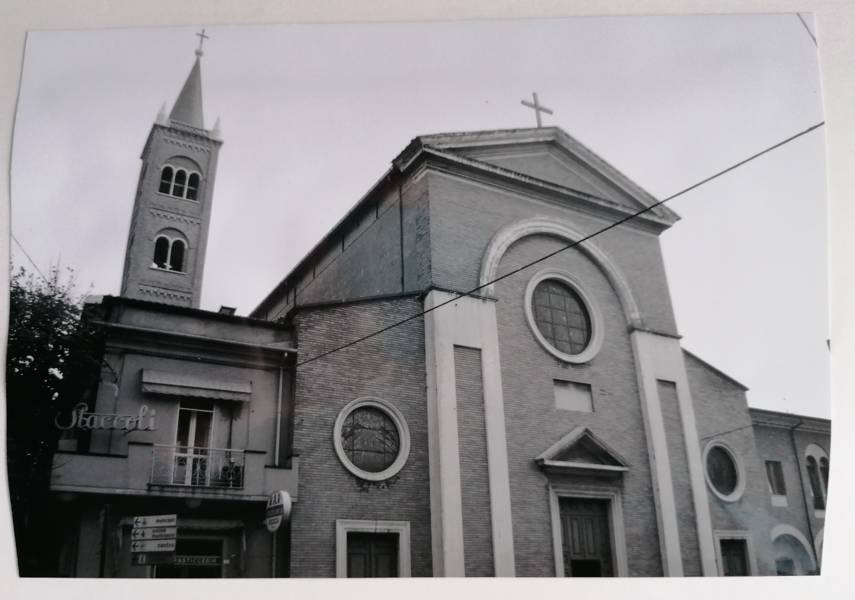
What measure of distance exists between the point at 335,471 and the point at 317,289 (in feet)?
7.28

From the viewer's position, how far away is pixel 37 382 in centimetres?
590

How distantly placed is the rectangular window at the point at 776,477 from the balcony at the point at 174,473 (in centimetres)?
485

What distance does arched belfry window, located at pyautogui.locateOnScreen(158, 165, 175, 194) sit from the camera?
29.3 feet

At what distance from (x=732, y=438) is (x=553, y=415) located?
200 cm

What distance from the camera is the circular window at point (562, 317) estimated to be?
26.0ft


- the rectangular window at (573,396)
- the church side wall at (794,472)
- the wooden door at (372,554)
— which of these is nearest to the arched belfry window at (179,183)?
Answer: the wooden door at (372,554)

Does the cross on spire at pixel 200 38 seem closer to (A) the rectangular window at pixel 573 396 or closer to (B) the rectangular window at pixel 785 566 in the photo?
(A) the rectangular window at pixel 573 396

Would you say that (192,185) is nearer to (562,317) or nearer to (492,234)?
(492,234)

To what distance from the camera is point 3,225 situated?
5977mm

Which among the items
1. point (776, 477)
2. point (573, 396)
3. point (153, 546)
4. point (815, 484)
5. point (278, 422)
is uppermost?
point (573, 396)

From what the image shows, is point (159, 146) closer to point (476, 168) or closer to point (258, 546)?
point (476, 168)

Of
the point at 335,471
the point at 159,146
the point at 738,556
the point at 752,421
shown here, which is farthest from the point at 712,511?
the point at 159,146

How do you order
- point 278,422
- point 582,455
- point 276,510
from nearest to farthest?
point 276,510 → point 278,422 → point 582,455

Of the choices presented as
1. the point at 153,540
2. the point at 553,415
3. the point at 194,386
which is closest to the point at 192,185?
the point at 194,386
